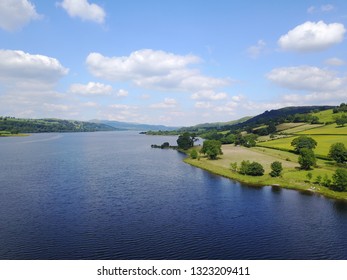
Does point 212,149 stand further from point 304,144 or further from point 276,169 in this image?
point 276,169

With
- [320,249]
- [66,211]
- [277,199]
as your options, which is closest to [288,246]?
[320,249]

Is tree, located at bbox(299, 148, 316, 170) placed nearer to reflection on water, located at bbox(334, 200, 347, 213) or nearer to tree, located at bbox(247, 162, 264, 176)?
tree, located at bbox(247, 162, 264, 176)

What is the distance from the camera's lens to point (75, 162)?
449ft

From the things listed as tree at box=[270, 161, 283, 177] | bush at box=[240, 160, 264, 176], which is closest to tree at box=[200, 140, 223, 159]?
bush at box=[240, 160, 264, 176]

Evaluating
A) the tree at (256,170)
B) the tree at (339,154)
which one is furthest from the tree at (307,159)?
the tree at (256,170)

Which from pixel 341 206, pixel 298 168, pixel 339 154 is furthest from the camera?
pixel 298 168

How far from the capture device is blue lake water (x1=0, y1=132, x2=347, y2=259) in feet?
153

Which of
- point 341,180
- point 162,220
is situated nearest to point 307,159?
point 341,180

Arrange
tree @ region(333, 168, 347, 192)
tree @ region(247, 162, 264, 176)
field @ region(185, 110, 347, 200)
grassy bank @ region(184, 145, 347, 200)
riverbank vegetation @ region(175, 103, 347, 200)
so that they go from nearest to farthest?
tree @ region(333, 168, 347, 192) < riverbank vegetation @ region(175, 103, 347, 200) < grassy bank @ region(184, 145, 347, 200) < field @ region(185, 110, 347, 200) < tree @ region(247, 162, 264, 176)

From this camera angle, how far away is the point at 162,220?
59500 mm

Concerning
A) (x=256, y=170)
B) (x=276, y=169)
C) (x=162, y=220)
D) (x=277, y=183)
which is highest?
(x=276, y=169)

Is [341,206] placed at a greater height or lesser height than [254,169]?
lesser

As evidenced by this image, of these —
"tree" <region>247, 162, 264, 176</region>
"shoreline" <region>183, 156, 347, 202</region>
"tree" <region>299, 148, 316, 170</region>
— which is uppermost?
"tree" <region>299, 148, 316, 170</region>
